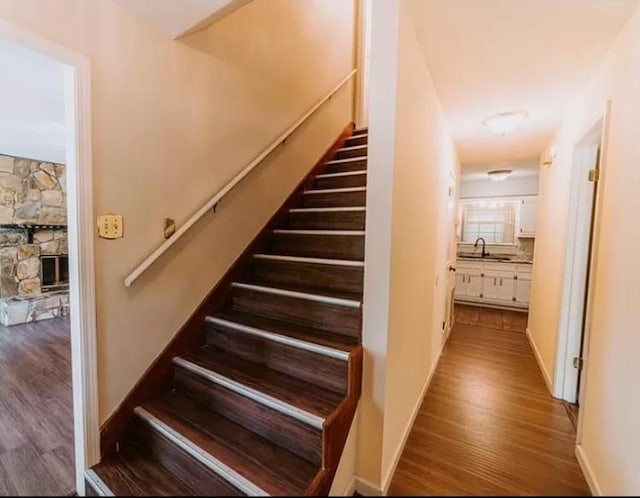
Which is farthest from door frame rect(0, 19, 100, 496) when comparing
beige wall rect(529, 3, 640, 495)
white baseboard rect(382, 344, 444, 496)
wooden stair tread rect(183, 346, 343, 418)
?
beige wall rect(529, 3, 640, 495)

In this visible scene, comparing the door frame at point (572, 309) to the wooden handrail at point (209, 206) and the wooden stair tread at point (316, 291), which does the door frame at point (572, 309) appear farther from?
the wooden handrail at point (209, 206)

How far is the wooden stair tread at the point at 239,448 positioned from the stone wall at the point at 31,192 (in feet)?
13.2

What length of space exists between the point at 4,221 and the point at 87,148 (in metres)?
4.48

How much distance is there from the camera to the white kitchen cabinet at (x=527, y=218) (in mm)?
5777

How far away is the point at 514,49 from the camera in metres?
1.82

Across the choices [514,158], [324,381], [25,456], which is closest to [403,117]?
[324,381]

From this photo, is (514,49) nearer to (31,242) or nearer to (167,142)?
(167,142)

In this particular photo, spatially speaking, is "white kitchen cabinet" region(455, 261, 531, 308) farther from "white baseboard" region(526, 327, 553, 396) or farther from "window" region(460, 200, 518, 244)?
"white baseboard" region(526, 327, 553, 396)

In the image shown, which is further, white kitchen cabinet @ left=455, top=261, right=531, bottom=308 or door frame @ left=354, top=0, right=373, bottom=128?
white kitchen cabinet @ left=455, top=261, right=531, bottom=308

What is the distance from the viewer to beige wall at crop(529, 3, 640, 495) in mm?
1349

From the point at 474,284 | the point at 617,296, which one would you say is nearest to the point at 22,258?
the point at 617,296

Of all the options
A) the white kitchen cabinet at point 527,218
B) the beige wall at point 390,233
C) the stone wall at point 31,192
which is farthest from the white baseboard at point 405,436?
the stone wall at point 31,192

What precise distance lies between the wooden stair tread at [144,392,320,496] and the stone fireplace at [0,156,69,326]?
13.1 ft

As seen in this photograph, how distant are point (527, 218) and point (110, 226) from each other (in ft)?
21.1
